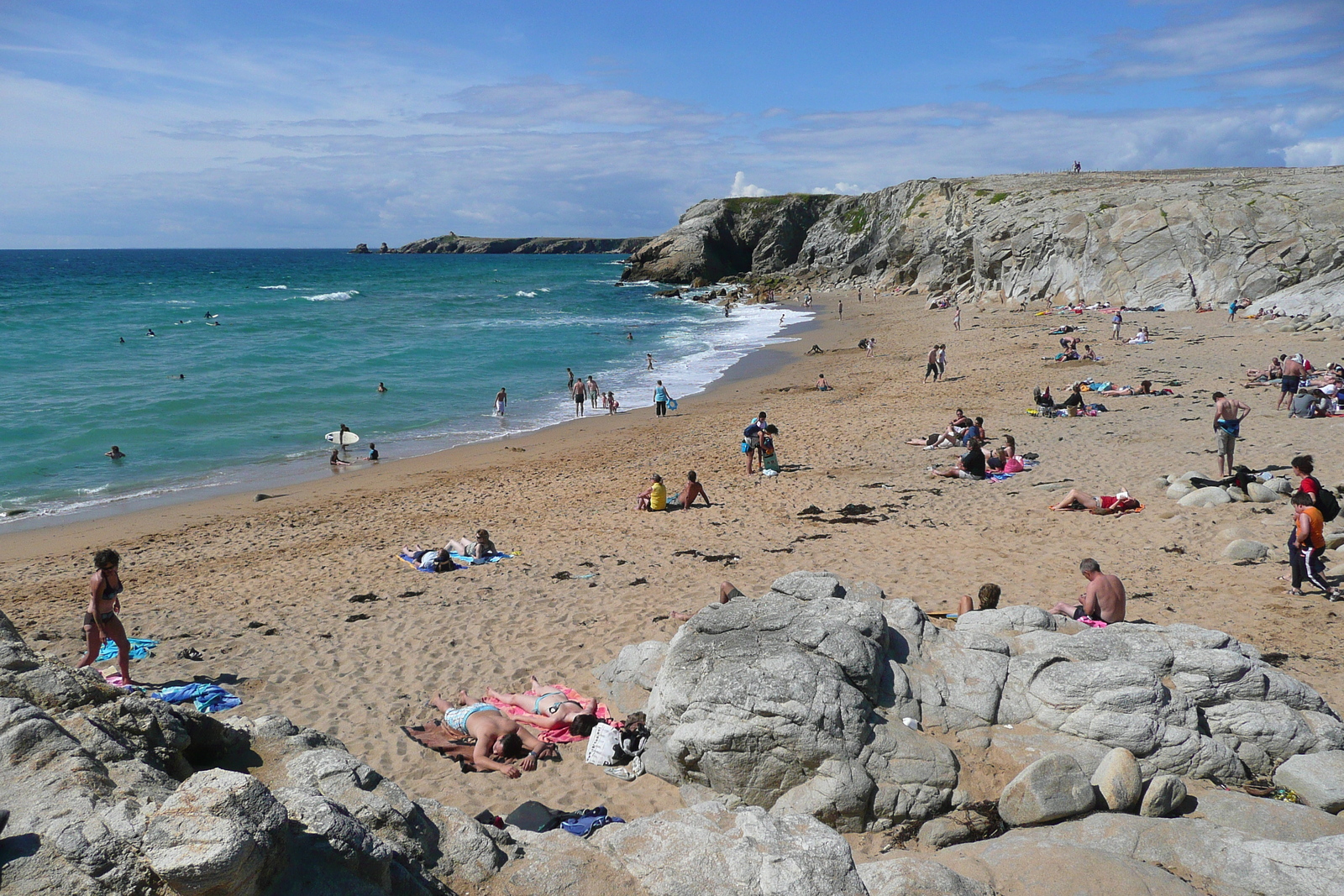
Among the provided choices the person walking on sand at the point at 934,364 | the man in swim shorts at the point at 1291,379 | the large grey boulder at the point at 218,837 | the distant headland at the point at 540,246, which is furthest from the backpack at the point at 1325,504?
the distant headland at the point at 540,246

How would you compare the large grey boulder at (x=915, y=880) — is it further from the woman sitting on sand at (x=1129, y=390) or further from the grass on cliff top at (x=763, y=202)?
the grass on cliff top at (x=763, y=202)

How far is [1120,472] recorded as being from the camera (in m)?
14.1

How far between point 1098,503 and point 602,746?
30.3 ft

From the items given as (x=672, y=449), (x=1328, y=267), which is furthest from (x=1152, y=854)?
(x=1328, y=267)

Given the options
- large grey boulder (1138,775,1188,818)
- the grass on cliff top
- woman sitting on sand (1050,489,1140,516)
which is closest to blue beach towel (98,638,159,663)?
large grey boulder (1138,775,1188,818)

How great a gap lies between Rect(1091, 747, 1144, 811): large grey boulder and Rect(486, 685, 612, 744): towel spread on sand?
4.09 meters

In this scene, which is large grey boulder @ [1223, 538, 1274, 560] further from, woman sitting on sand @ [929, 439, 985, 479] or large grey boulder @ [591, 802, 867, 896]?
large grey boulder @ [591, 802, 867, 896]

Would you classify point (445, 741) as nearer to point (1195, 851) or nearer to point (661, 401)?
point (1195, 851)

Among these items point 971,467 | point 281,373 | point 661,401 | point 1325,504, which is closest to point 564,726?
point 1325,504

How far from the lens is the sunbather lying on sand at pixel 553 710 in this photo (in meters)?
7.22

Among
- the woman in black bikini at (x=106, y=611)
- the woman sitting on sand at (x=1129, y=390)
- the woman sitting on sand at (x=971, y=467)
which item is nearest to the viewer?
the woman in black bikini at (x=106, y=611)

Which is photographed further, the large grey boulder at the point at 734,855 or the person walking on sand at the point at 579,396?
the person walking on sand at the point at 579,396

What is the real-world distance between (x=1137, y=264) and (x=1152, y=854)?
41.4m

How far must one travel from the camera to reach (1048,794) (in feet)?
17.1
